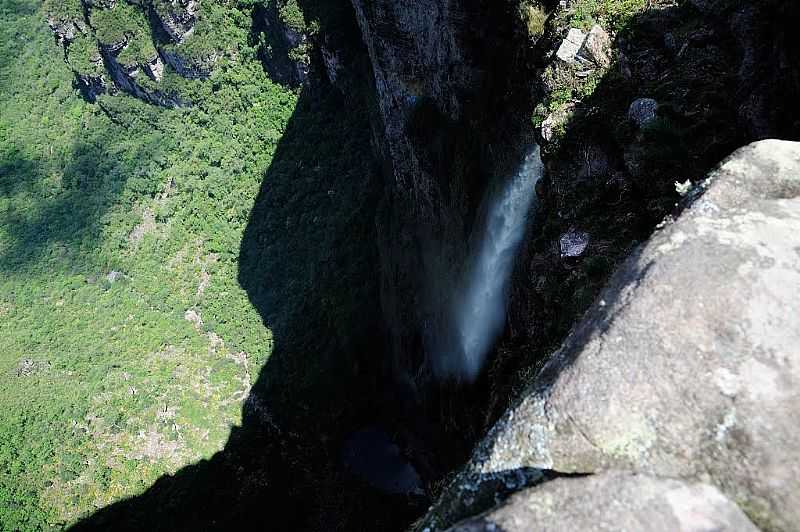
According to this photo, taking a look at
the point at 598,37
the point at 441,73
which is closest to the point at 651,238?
the point at 598,37

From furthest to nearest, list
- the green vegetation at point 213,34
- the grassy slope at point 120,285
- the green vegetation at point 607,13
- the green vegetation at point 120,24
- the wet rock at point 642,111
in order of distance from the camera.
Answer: the green vegetation at point 120,24, the green vegetation at point 213,34, the grassy slope at point 120,285, the green vegetation at point 607,13, the wet rock at point 642,111

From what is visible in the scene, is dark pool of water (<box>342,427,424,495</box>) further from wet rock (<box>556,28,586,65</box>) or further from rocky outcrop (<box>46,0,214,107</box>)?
rocky outcrop (<box>46,0,214,107</box>)

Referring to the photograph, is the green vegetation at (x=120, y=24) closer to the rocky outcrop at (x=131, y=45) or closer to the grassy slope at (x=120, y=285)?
the rocky outcrop at (x=131, y=45)

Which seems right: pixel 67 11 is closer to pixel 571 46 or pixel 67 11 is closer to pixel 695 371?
pixel 571 46

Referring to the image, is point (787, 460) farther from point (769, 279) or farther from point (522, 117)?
point (522, 117)

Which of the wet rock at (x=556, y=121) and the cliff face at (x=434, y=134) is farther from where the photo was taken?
the cliff face at (x=434, y=134)

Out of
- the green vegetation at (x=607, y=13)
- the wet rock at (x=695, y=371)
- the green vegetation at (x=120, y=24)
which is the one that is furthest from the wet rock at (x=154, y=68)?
the wet rock at (x=695, y=371)

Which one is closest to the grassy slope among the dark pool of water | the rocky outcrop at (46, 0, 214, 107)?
the rocky outcrop at (46, 0, 214, 107)
